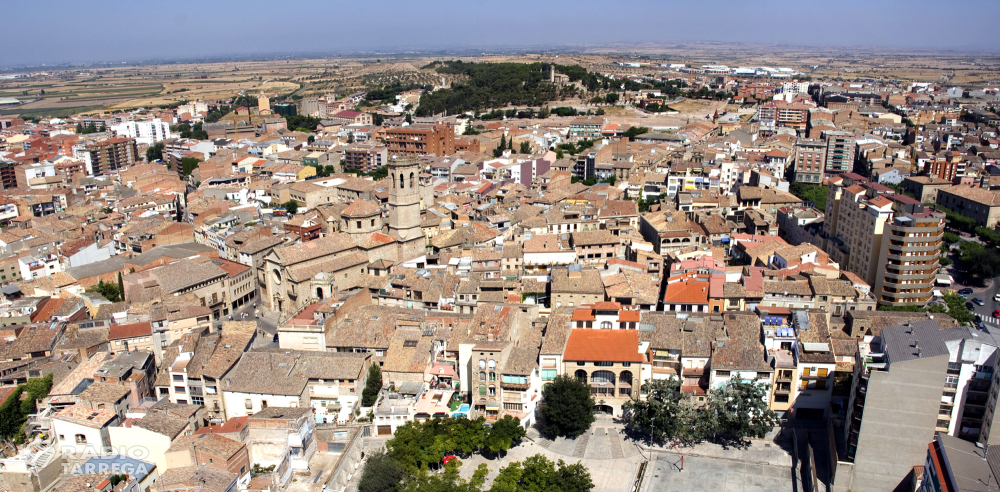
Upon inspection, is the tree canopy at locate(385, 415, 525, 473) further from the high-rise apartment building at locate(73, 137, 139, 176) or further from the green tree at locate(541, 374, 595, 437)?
the high-rise apartment building at locate(73, 137, 139, 176)

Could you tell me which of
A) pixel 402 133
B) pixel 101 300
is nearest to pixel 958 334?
pixel 101 300

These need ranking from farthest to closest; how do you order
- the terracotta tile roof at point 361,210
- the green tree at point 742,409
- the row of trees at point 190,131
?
the row of trees at point 190,131 → the terracotta tile roof at point 361,210 → the green tree at point 742,409

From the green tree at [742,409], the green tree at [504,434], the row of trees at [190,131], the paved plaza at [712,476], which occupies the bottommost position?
the paved plaza at [712,476]

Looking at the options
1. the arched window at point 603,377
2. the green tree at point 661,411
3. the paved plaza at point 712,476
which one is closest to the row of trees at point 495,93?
the arched window at point 603,377

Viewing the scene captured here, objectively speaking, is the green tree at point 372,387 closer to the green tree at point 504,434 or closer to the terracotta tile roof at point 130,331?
the green tree at point 504,434

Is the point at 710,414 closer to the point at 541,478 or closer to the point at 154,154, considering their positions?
the point at 541,478

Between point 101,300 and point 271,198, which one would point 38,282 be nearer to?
point 101,300
